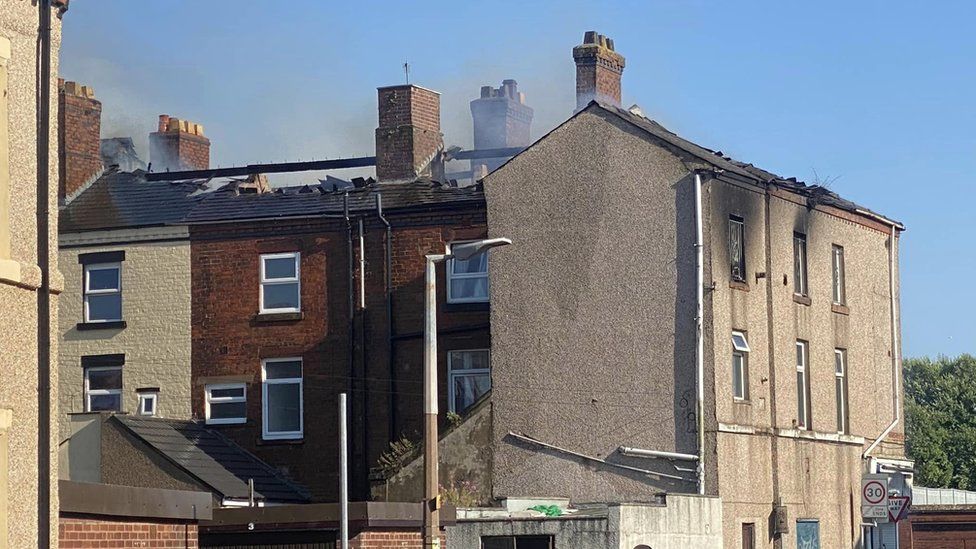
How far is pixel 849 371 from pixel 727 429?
21.4ft

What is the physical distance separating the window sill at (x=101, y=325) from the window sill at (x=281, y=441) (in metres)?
4.22

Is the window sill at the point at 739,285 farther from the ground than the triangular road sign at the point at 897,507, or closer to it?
farther from the ground

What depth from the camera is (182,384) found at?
37.8 m

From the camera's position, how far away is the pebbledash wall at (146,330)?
124 ft

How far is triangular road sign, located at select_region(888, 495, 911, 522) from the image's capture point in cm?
3116

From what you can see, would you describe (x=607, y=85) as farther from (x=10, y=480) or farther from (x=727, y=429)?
(x=10, y=480)

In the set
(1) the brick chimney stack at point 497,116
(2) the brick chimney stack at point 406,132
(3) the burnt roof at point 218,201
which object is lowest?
(3) the burnt roof at point 218,201

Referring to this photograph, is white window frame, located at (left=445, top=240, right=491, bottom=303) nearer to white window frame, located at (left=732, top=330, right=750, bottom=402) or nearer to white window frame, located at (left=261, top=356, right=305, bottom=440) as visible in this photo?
white window frame, located at (left=261, top=356, right=305, bottom=440)

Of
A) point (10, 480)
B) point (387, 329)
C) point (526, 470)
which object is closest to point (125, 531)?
point (10, 480)

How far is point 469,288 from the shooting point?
1422 inches

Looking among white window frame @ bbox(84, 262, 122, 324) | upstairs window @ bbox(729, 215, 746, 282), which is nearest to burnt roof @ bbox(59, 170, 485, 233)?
white window frame @ bbox(84, 262, 122, 324)

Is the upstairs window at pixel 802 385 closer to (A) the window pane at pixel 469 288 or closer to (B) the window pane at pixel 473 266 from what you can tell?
(A) the window pane at pixel 469 288

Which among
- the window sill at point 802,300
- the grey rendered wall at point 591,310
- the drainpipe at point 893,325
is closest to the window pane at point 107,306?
the grey rendered wall at point 591,310

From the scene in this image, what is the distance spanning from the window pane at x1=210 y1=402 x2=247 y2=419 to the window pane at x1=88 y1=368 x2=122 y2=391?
7.48ft
